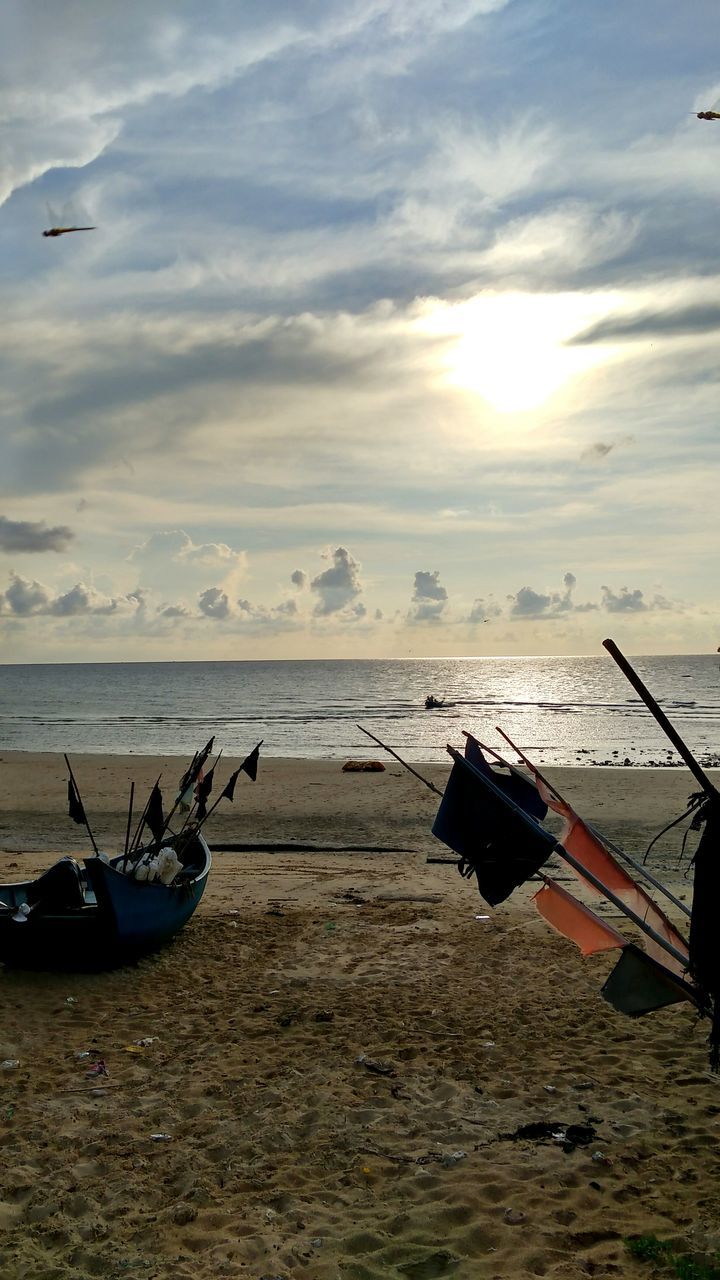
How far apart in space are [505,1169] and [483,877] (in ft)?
6.36

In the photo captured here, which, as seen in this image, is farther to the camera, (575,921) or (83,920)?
(83,920)

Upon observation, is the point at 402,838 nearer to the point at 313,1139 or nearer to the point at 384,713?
the point at 313,1139

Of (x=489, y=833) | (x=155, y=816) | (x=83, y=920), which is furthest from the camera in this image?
(x=155, y=816)

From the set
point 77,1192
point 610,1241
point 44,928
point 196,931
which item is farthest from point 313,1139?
point 196,931

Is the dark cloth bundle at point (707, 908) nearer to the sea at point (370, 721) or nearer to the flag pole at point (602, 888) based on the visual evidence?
the flag pole at point (602, 888)

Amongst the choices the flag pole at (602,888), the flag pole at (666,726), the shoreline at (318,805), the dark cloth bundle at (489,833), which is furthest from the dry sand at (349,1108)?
the shoreline at (318,805)

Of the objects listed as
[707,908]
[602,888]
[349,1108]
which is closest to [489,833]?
[602,888]

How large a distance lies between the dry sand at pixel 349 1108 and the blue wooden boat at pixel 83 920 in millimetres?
286

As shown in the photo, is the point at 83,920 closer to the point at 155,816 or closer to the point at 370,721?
the point at 155,816

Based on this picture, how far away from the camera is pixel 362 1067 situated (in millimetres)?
7887

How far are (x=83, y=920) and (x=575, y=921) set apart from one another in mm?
5590

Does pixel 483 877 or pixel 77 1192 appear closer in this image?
pixel 77 1192

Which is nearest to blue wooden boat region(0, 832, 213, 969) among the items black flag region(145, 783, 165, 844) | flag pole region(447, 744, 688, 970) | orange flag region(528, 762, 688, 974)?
black flag region(145, 783, 165, 844)

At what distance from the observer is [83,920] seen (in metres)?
9.87
